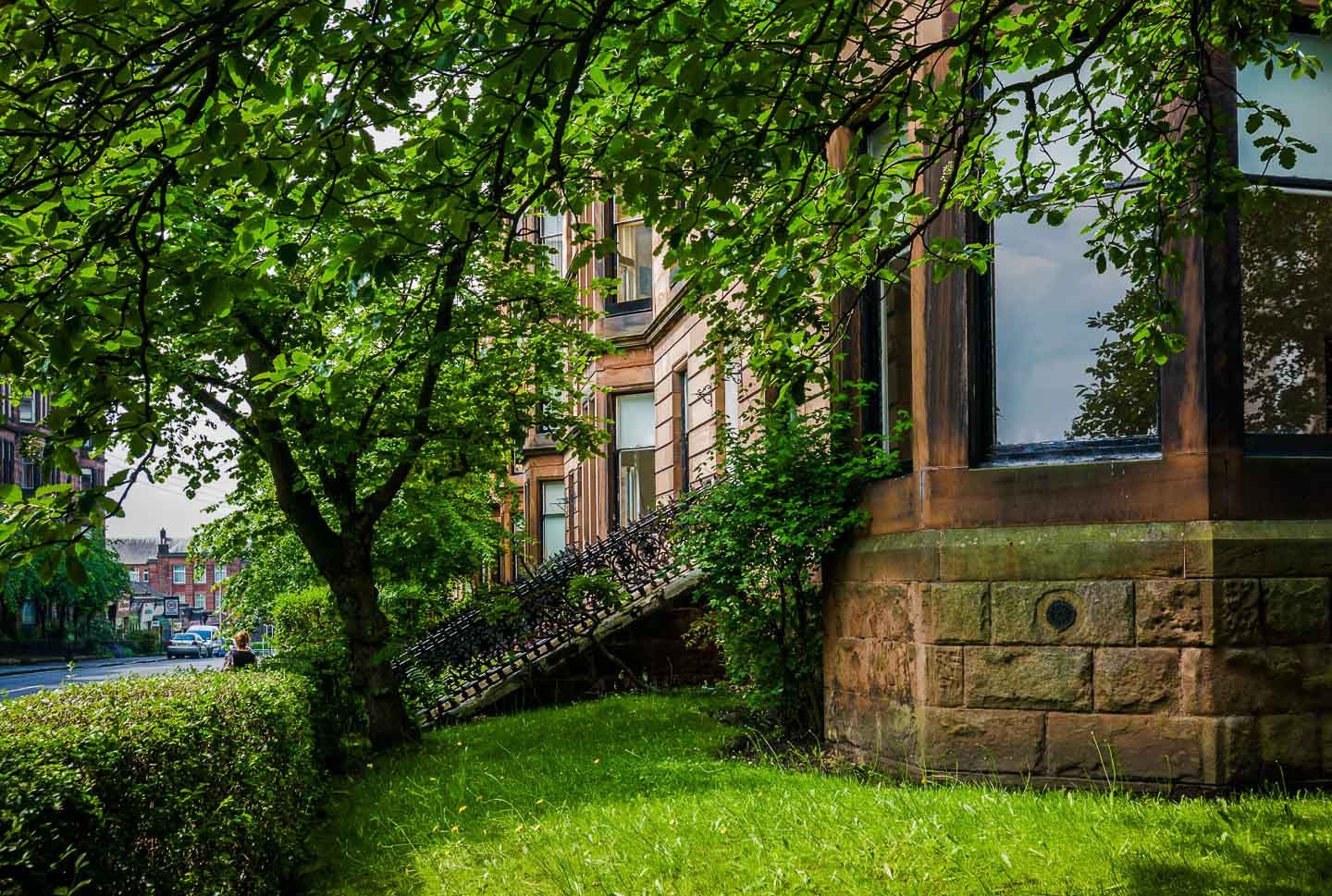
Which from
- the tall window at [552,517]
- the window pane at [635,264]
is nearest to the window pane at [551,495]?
the tall window at [552,517]

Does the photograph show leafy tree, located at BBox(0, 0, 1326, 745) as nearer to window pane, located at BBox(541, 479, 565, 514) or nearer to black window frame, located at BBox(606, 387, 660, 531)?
black window frame, located at BBox(606, 387, 660, 531)

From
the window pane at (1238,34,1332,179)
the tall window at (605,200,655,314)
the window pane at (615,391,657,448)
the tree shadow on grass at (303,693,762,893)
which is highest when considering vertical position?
the tall window at (605,200,655,314)

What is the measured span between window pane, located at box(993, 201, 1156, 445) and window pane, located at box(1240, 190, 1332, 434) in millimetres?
705

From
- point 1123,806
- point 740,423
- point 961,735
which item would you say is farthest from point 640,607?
point 1123,806

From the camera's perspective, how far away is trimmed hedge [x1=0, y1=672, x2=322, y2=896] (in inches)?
161

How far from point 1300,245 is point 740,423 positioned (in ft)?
31.0

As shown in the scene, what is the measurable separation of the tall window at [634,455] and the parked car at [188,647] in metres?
63.5

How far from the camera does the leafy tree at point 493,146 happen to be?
15.5 ft

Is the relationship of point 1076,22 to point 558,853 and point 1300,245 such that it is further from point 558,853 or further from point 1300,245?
point 558,853

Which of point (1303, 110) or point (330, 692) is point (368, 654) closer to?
point (330, 692)

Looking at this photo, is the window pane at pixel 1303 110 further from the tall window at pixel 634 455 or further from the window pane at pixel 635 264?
the window pane at pixel 635 264

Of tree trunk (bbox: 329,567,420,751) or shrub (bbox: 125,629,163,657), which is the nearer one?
tree trunk (bbox: 329,567,420,751)

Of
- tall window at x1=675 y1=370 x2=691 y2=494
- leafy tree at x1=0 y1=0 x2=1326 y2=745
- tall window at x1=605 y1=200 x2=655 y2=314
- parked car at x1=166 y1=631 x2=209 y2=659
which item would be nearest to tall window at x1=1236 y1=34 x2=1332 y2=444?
leafy tree at x1=0 y1=0 x2=1326 y2=745

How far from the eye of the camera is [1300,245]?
8.12 metres
